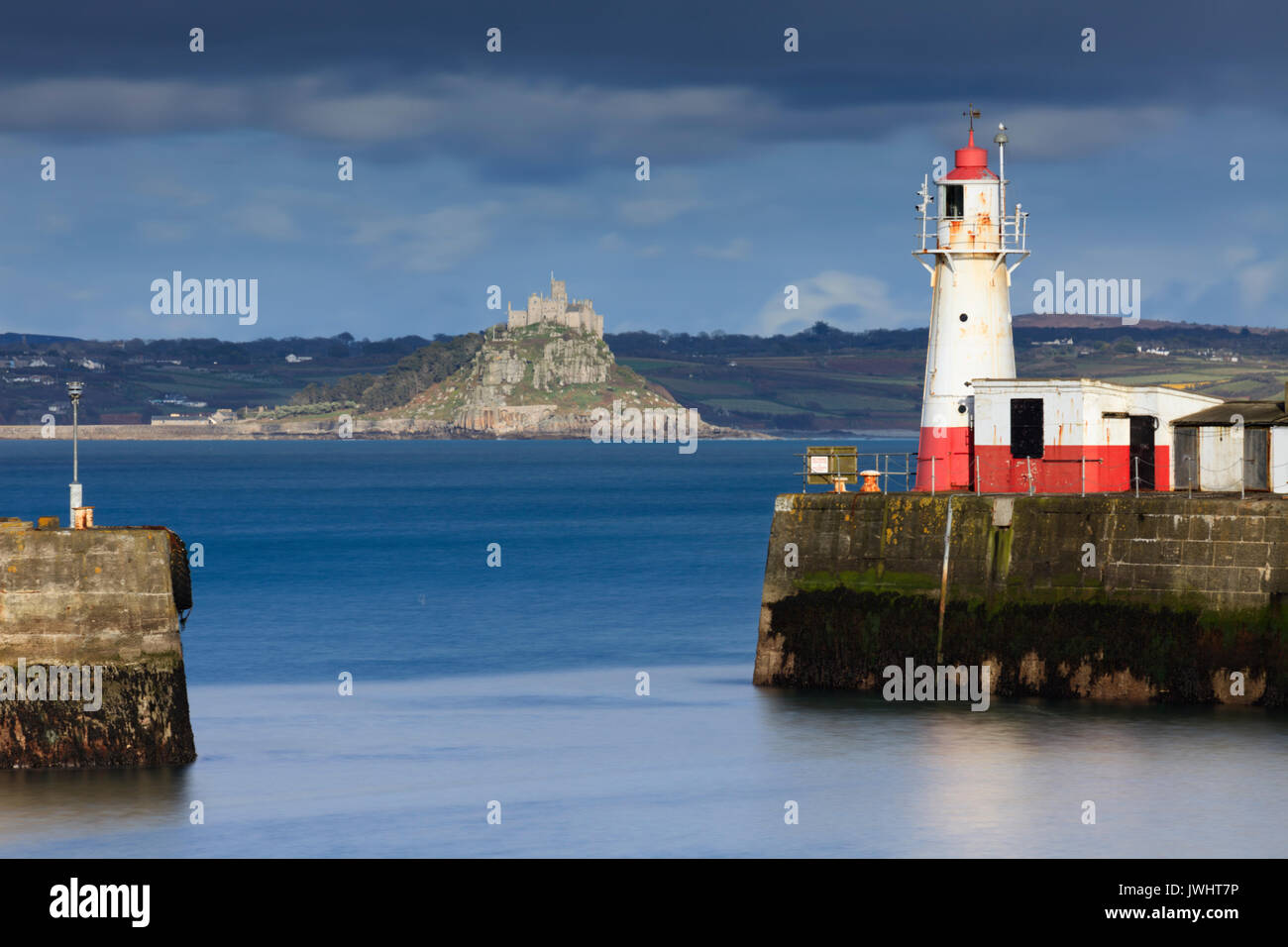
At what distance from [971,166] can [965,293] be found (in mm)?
2622

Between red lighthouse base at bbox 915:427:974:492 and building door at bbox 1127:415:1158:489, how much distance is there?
3.14 meters

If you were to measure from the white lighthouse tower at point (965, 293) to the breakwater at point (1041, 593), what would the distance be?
3.49 metres

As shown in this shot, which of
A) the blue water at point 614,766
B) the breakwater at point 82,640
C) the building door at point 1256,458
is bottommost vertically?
the blue water at point 614,766

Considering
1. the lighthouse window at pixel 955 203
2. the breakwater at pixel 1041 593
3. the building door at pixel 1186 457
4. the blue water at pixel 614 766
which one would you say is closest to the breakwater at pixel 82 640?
the blue water at pixel 614 766

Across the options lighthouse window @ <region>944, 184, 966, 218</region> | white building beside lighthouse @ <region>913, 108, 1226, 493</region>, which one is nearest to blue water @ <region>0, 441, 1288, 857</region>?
white building beside lighthouse @ <region>913, 108, 1226, 493</region>

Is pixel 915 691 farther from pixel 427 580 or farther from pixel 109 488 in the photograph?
pixel 109 488

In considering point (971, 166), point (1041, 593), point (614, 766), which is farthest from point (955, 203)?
point (614, 766)

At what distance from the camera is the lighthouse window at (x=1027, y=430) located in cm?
3472

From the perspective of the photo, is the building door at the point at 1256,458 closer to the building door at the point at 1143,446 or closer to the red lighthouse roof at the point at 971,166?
the building door at the point at 1143,446

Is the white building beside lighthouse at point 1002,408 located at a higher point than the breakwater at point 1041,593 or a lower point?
higher

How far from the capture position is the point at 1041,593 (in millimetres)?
31969

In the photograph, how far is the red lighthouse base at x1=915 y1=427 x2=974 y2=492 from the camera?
36125 mm

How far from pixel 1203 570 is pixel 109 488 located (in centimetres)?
13401
